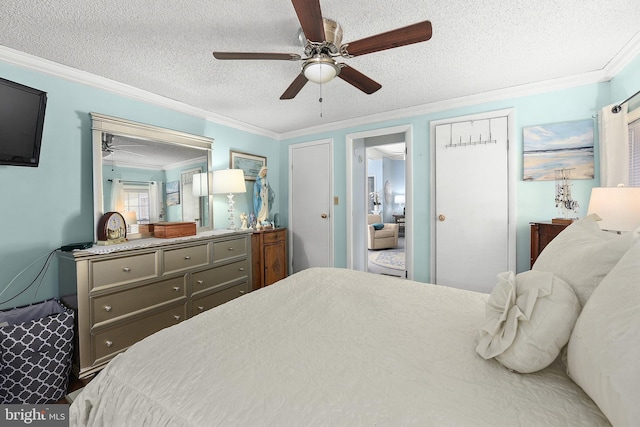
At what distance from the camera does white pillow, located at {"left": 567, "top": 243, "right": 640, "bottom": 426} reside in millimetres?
525

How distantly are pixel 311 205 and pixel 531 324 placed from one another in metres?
3.41

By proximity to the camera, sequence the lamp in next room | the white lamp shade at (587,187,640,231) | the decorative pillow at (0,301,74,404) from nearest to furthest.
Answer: the white lamp shade at (587,187,640,231)
the decorative pillow at (0,301,74,404)
the lamp in next room

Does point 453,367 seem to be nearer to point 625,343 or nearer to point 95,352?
point 625,343

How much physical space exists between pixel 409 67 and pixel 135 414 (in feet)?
8.87

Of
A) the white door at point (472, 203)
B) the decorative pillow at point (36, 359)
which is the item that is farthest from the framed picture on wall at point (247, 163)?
the white door at point (472, 203)

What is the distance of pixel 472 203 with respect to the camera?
2.95 metres

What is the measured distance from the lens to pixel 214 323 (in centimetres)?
120

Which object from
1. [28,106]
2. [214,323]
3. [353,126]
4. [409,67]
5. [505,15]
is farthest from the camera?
[353,126]

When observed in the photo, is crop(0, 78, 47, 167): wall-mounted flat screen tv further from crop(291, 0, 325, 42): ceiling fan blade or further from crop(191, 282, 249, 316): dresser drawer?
crop(291, 0, 325, 42): ceiling fan blade

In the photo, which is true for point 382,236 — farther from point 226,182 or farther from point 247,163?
point 226,182

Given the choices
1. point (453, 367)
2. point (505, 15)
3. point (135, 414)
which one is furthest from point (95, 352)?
point (505, 15)

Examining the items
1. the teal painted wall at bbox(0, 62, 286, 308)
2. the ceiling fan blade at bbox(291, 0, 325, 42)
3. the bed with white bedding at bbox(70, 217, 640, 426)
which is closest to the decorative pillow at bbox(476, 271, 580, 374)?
the bed with white bedding at bbox(70, 217, 640, 426)

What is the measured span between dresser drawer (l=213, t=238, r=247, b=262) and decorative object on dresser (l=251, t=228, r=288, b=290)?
0.24 m

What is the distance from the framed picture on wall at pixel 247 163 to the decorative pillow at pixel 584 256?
3.40 metres
